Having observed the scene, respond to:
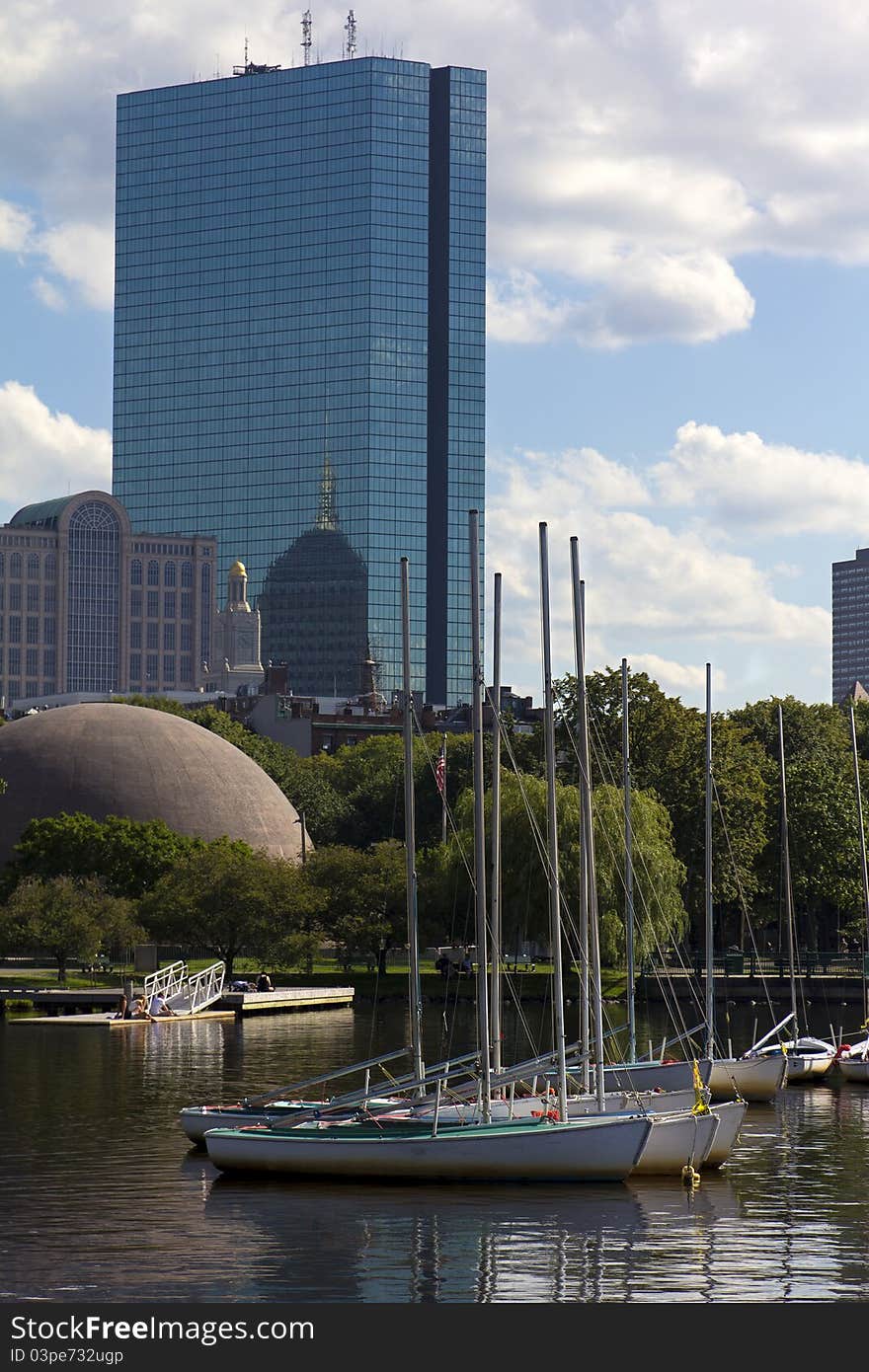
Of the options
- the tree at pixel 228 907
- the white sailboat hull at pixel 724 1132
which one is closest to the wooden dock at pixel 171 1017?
the tree at pixel 228 907

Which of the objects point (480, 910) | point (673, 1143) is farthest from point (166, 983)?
point (673, 1143)

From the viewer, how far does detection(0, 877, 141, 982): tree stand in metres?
88.6

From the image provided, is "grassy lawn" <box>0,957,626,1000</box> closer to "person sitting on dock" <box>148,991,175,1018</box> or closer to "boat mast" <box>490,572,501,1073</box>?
"person sitting on dock" <box>148,991,175,1018</box>

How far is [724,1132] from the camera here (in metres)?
37.6

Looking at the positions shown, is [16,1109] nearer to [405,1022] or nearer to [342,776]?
[405,1022]

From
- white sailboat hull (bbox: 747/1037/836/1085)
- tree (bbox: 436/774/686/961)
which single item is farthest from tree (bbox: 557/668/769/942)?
white sailboat hull (bbox: 747/1037/836/1085)

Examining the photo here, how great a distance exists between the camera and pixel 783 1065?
51875mm

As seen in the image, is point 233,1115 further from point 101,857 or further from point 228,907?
point 101,857

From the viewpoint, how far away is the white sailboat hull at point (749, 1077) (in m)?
50.8

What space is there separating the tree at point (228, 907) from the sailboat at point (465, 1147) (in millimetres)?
54977

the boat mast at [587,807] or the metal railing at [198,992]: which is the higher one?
the boat mast at [587,807]

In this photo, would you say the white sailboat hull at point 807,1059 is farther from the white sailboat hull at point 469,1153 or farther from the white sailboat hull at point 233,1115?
the white sailboat hull at point 469,1153

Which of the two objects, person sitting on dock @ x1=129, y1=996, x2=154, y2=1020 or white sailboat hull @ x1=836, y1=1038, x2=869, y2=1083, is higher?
person sitting on dock @ x1=129, y1=996, x2=154, y2=1020

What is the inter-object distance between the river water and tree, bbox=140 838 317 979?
43.2 meters
